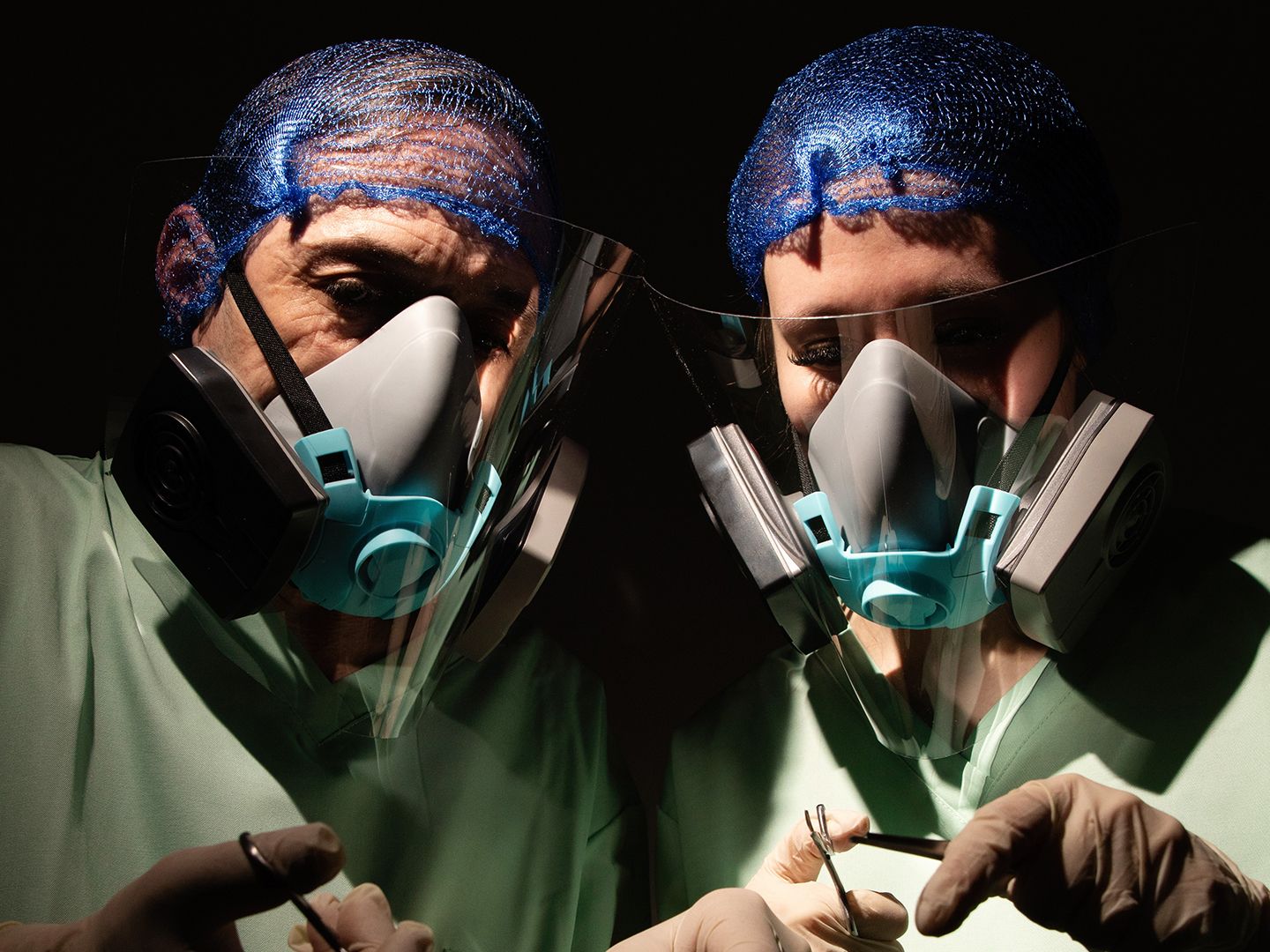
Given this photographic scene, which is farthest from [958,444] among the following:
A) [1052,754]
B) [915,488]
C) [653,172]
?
[653,172]

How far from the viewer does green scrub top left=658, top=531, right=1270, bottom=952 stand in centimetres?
113

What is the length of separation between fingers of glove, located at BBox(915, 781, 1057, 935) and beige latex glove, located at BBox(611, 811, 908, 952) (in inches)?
5.3

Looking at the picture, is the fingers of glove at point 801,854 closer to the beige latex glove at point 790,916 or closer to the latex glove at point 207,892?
the beige latex glove at point 790,916

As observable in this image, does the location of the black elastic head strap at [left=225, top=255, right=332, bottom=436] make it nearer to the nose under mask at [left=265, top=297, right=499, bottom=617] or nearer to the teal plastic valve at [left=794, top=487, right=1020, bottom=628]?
the nose under mask at [left=265, top=297, right=499, bottom=617]

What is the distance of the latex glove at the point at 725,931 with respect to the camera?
0.92 meters

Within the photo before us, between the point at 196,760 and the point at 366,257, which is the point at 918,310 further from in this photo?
the point at 196,760

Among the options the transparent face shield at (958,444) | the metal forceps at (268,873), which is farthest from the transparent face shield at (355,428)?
the metal forceps at (268,873)

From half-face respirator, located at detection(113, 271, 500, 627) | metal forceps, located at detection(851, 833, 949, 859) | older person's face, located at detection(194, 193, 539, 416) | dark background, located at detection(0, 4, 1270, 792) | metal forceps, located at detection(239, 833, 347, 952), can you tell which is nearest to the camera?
metal forceps, located at detection(239, 833, 347, 952)

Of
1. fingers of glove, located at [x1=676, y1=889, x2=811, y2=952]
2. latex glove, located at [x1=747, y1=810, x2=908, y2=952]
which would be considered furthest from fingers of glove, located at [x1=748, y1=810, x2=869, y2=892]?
fingers of glove, located at [x1=676, y1=889, x2=811, y2=952]

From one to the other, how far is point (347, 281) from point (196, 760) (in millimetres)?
487

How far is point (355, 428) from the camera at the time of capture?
3.70ft

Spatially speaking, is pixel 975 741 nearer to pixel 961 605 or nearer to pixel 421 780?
pixel 961 605

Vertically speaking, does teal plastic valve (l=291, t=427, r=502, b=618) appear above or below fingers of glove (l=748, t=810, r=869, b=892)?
above

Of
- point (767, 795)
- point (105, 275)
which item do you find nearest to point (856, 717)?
point (767, 795)
